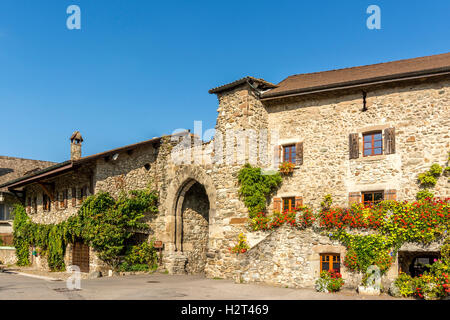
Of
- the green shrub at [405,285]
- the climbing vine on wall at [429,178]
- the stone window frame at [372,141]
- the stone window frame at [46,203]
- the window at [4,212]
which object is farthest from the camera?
the window at [4,212]

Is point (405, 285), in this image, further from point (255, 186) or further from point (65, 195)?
point (65, 195)

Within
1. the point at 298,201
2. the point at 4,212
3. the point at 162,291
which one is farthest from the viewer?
the point at 4,212

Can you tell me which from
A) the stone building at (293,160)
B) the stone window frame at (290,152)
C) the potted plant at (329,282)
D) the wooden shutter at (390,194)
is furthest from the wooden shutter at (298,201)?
the potted plant at (329,282)

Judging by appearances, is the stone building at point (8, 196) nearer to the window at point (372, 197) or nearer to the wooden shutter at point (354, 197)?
the wooden shutter at point (354, 197)

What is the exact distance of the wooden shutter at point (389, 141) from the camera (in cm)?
1512

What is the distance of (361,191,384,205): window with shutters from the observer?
15.1 metres

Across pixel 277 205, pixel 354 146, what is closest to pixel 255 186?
pixel 277 205

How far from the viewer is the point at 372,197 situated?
15.3 metres

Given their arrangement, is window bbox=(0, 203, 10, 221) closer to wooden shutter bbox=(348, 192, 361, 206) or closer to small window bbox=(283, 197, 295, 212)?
small window bbox=(283, 197, 295, 212)

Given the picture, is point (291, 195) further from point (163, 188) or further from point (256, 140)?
point (163, 188)

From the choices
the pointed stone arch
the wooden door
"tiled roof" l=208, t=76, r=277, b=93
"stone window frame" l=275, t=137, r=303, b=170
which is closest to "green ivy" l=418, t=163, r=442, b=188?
"stone window frame" l=275, t=137, r=303, b=170

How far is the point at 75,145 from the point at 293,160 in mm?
10761

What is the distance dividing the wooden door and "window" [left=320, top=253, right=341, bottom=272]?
36.5ft

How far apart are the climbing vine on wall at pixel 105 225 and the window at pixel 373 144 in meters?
9.69
